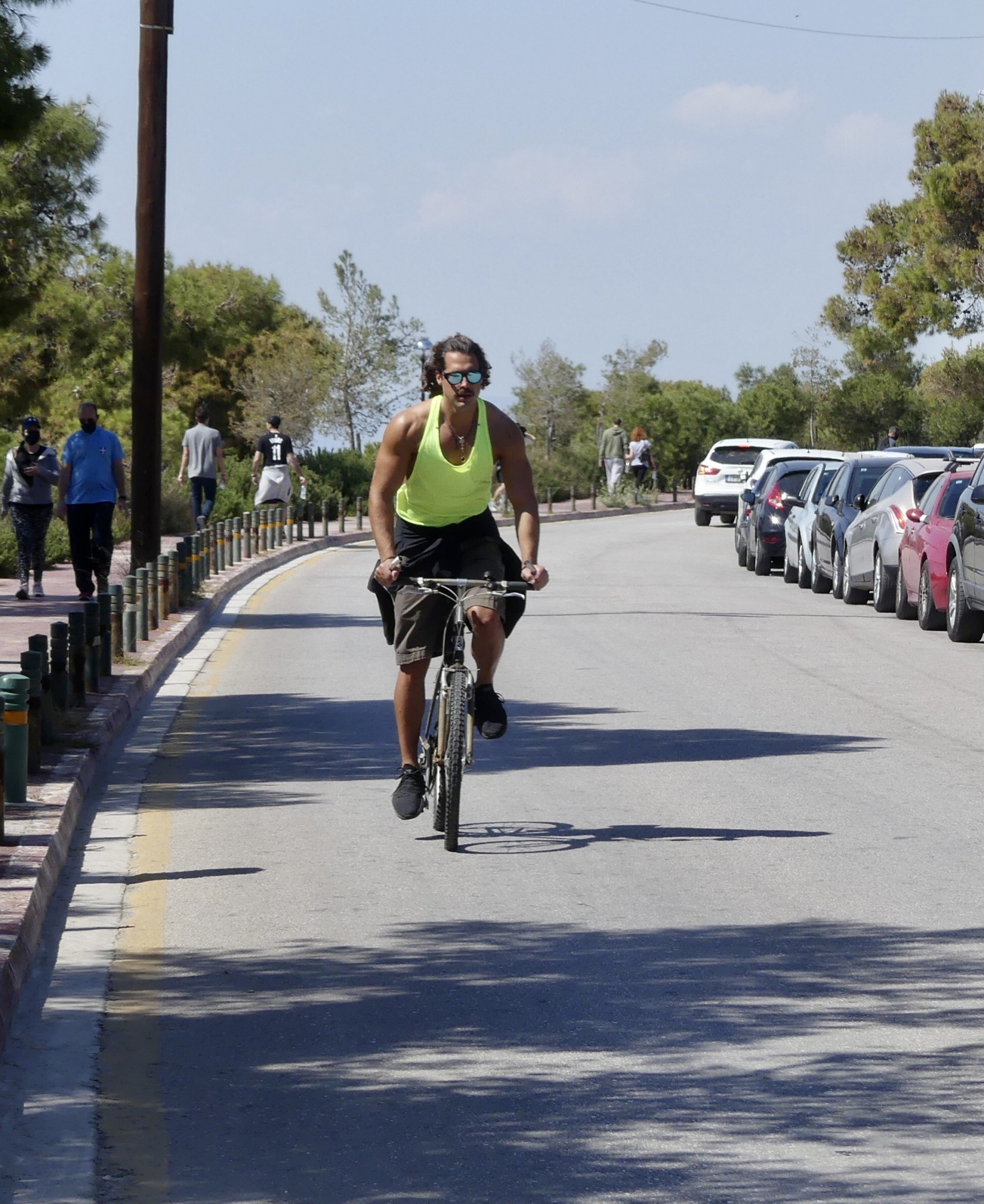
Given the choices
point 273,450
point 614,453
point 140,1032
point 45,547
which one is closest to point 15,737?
point 140,1032

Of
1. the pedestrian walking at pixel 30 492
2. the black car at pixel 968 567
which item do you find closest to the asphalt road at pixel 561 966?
the black car at pixel 968 567

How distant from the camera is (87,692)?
1270 centimetres

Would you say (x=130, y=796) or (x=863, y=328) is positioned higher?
(x=863, y=328)

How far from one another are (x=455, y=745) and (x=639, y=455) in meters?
44.3

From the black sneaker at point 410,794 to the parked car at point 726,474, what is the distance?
32594 mm

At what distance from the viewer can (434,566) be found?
8.39m

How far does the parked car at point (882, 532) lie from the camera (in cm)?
2045

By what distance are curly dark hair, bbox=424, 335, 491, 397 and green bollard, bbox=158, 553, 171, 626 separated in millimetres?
9867

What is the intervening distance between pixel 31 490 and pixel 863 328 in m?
41.4

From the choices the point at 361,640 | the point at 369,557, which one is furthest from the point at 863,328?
the point at 361,640

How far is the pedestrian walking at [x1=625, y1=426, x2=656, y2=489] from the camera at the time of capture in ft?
170

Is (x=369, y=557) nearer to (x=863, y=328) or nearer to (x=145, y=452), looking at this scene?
(x=145, y=452)

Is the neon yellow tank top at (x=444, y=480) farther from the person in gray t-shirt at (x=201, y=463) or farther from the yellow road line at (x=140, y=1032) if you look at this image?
the person in gray t-shirt at (x=201, y=463)

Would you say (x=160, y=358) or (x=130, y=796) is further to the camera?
(x=160, y=358)
